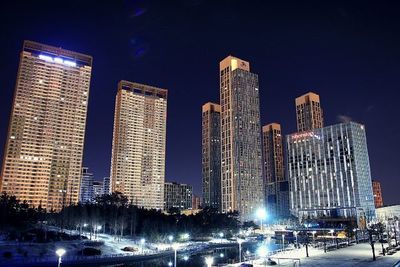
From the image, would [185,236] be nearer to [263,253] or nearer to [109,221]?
[109,221]

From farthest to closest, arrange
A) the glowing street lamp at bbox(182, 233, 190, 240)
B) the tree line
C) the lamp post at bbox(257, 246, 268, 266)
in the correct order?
the glowing street lamp at bbox(182, 233, 190, 240)
the tree line
the lamp post at bbox(257, 246, 268, 266)

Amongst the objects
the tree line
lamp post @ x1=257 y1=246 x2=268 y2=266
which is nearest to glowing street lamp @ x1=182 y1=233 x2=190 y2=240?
the tree line

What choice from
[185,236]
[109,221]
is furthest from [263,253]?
[109,221]

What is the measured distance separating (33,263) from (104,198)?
91.8 metres

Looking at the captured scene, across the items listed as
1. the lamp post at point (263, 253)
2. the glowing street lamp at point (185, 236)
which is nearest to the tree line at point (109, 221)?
the glowing street lamp at point (185, 236)

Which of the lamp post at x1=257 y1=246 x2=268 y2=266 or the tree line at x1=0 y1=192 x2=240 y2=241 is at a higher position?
the tree line at x1=0 y1=192 x2=240 y2=241

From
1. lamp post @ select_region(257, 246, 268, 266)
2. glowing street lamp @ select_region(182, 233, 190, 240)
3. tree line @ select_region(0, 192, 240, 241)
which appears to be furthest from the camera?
glowing street lamp @ select_region(182, 233, 190, 240)

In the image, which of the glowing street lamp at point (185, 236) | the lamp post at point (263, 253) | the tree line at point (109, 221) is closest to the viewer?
the lamp post at point (263, 253)

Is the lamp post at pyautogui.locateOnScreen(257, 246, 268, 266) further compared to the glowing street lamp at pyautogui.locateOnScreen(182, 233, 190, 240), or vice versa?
the glowing street lamp at pyautogui.locateOnScreen(182, 233, 190, 240)

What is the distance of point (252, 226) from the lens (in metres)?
199

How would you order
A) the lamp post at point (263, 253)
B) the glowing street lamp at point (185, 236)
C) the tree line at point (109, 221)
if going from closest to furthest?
the lamp post at point (263, 253) < the tree line at point (109, 221) < the glowing street lamp at point (185, 236)

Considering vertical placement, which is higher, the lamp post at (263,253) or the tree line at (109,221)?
the tree line at (109,221)

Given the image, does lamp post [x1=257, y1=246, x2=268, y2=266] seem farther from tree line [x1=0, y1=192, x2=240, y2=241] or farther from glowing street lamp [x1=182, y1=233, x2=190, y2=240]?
tree line [x1=0, y1=192, x2=240, y2=241]

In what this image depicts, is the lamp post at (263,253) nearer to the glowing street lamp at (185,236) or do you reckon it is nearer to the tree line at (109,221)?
the glowing street lamp at (185,236)
